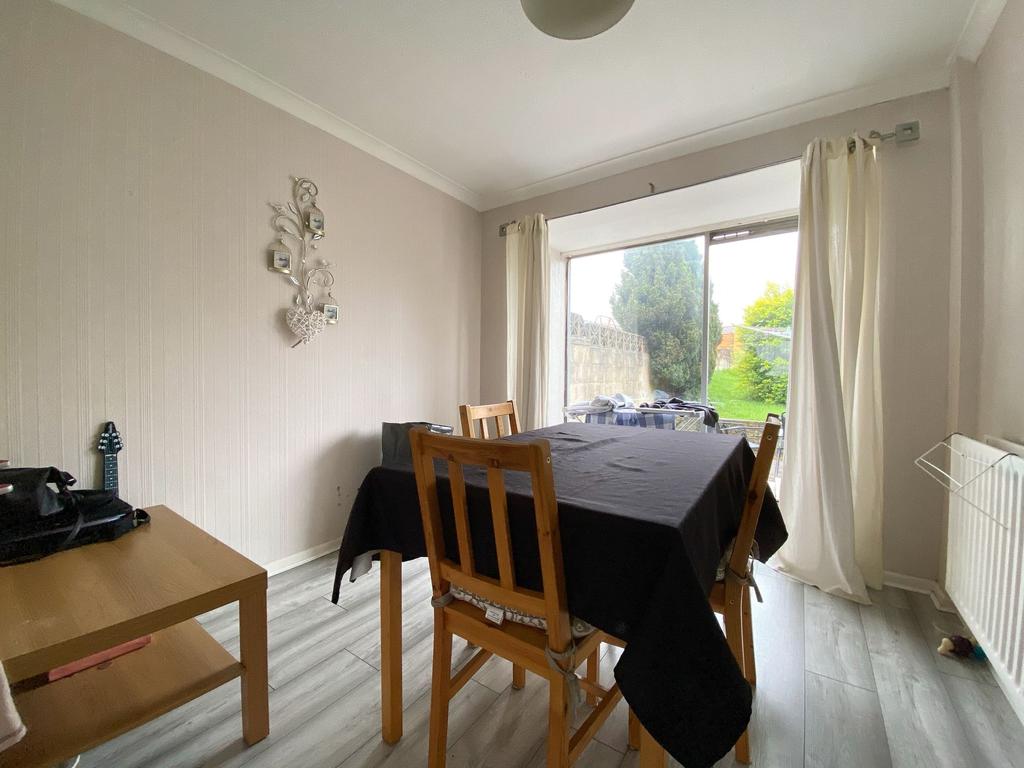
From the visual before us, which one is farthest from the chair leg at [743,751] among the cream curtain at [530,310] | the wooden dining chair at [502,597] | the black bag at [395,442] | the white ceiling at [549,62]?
the white ceiling at [549,62]

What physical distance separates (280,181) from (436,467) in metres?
1.97

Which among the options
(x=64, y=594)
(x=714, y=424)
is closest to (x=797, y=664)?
(x=714, y=424)

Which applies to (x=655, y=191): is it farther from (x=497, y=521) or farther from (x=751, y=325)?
(x=497, y=521)

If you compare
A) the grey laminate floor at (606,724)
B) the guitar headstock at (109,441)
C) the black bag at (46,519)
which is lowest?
the grey laminate floor at (606,724)

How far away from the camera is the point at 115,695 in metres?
1.02

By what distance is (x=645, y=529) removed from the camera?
2.47 ft

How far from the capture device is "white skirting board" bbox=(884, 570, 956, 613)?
1.84 meters

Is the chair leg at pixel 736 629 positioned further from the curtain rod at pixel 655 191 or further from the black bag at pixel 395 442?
the curtain rod at pixel 655 191

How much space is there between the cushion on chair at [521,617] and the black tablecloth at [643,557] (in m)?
0.09

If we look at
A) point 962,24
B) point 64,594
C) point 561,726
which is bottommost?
point 561,726

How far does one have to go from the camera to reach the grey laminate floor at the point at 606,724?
3.70ft

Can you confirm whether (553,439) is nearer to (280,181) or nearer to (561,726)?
(561,726)

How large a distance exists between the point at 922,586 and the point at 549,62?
316 cm

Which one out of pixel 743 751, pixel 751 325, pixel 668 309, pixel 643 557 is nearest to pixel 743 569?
pixel 743 751
